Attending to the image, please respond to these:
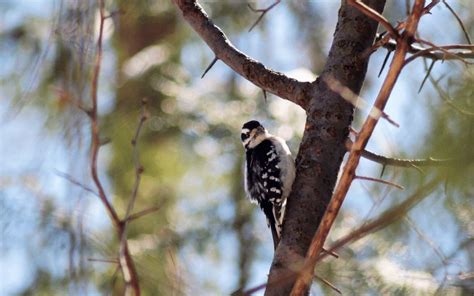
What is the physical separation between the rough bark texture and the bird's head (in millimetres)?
2162

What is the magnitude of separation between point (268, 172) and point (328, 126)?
5.72 ft

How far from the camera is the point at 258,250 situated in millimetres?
6957

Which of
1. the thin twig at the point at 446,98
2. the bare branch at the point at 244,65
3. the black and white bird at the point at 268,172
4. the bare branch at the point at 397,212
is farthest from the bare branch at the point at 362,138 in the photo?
the black and white bird at the point at 268,172

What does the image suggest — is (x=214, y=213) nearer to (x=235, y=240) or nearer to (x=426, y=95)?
(x=235, y=240)

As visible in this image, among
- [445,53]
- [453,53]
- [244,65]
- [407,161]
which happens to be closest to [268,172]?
[244,65]

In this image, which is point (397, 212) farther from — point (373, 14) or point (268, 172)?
point (268, 172)

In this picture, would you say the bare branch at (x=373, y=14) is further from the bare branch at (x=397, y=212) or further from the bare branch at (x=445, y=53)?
the bare branch at (x=397, y=212)

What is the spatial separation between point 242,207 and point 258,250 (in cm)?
46

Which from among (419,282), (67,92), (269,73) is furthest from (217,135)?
(67,92)

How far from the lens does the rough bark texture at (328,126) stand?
3.22m

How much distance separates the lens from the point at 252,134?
5625 millimetres

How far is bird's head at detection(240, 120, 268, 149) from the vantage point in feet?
18.3

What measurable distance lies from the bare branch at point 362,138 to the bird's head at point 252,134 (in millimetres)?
3260

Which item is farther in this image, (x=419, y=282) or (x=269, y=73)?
(x=269, y=73)
